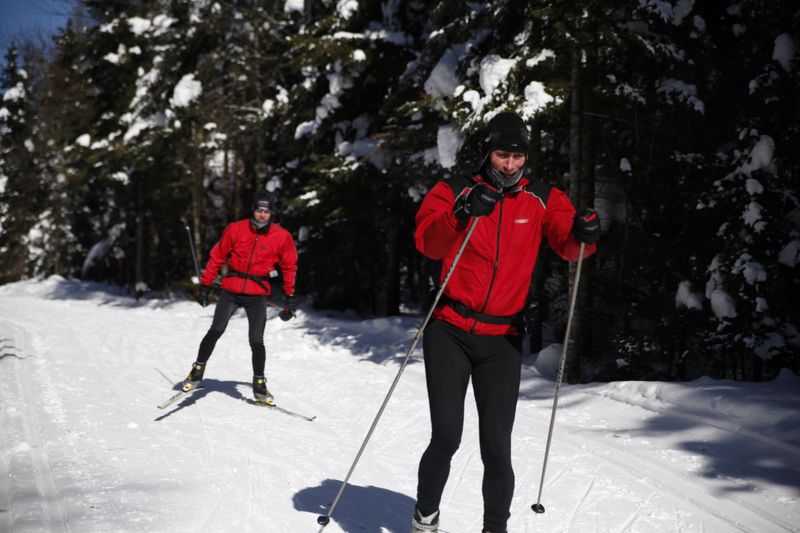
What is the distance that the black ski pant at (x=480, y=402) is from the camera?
10.3 ft

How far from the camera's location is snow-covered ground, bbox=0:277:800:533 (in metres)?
4.14

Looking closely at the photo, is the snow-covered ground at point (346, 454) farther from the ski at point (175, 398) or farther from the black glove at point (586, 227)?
the black glove at point (586, 227)

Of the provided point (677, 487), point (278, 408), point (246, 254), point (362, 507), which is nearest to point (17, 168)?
point (246, 254)

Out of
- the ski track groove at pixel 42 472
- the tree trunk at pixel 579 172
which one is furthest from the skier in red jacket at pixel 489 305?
the tree trunk at pixel 579 172

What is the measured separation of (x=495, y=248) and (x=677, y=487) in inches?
122

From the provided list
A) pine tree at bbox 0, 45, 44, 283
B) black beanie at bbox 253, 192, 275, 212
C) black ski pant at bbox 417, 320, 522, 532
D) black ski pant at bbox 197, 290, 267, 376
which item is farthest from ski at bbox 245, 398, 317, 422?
pine tree at bbox 0, 45, 44, 283

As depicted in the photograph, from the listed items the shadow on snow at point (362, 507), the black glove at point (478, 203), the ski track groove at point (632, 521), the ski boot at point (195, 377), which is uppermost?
the black glove at point (478, 203)

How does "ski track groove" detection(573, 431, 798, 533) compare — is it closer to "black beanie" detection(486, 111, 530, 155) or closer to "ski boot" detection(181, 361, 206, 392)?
"black beanie" detection(486, 111, 530, 155)

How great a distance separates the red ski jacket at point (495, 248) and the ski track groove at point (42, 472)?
2.85m

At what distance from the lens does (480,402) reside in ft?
10.5

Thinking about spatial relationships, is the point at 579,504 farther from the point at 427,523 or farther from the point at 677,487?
the point at 427,523

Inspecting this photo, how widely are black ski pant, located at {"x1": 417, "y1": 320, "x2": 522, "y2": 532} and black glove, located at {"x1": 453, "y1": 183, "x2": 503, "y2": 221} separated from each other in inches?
27.2

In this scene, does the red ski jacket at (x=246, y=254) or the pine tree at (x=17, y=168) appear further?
the pine tree at (x=17, y=168)

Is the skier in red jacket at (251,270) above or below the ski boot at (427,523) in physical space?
above
